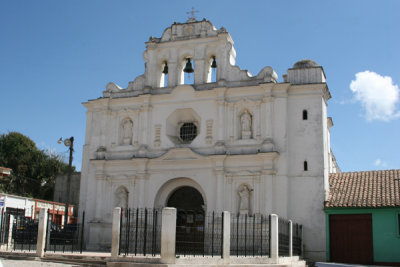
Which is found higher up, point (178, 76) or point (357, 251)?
point (178, 76)

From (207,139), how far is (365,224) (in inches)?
341

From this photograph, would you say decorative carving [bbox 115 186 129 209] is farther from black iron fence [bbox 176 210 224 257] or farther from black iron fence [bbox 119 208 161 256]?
black iron fence [bbox 176 210 224 257]

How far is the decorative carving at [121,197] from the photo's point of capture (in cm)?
2703

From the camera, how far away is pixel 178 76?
27.7m

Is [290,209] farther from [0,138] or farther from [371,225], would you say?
[0,138]

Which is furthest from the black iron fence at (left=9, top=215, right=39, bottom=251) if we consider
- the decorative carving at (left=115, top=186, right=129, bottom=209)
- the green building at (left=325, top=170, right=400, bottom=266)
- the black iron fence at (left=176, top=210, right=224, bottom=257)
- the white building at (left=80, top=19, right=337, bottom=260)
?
the green building at (left=325, top=170, right=400, bottom=266)

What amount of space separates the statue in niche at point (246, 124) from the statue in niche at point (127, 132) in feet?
21.0

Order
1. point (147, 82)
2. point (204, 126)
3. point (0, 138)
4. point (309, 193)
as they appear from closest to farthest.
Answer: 1. point (309, 193)
2. point (204, 126)
3. point (147, 82)
4. point (0, 138)

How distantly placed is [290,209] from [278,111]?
4.91 meters

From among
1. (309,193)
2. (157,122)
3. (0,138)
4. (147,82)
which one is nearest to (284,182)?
(309,193)

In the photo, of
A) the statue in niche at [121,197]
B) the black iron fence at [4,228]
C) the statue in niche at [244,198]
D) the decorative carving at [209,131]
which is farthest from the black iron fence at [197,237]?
the black iron fence at [4,228]

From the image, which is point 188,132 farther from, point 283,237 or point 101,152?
point 283,237

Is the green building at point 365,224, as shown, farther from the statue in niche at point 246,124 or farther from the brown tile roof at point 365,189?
the statue in niche at point 246,124

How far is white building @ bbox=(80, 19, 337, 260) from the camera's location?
80.1 ft
